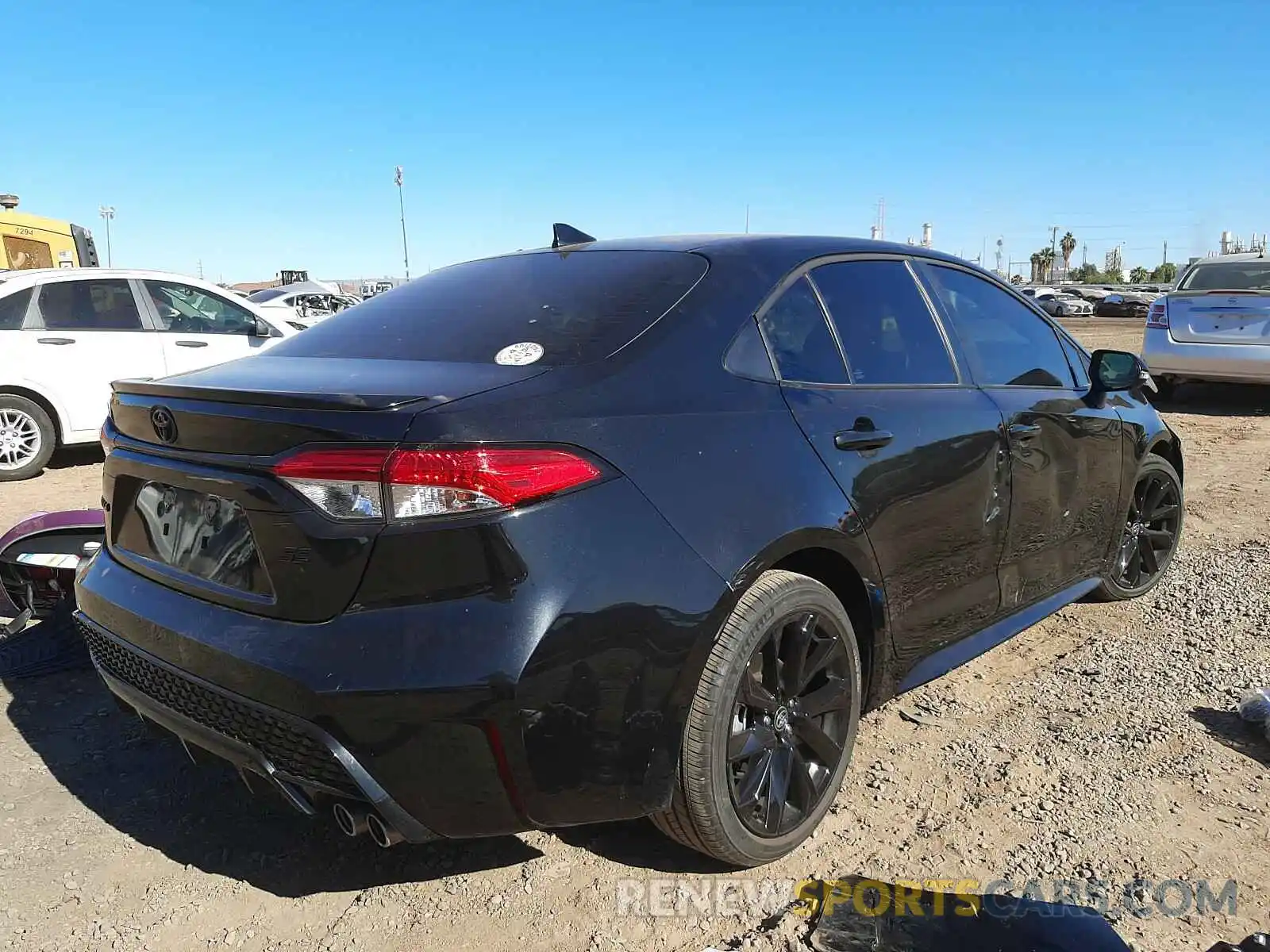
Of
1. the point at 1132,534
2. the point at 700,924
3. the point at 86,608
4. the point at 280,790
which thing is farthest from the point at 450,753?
the point at 1132,534

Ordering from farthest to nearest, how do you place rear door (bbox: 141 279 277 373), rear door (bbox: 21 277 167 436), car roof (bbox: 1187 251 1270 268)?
car roof (bbox: 1187 251 1270 268) < rear door (bbox: 141 279 277 373) < rear door (bbox: 21 277 167 436)

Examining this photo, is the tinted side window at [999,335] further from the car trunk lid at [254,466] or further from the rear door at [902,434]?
the car trunk lid at [254,466]

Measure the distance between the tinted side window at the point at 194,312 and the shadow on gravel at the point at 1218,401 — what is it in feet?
31.9

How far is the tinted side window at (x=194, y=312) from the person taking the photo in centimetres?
845

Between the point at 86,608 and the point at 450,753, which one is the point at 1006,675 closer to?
the point at 450,753

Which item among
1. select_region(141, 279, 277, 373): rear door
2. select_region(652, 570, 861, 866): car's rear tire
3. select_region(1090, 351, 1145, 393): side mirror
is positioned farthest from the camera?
select_region(141, 279, 277, 373): rear door

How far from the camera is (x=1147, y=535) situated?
431cm

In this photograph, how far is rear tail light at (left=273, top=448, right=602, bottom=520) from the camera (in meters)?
1.85

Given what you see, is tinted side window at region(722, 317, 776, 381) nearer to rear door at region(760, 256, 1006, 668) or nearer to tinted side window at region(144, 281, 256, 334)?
rear door at region(760, 256, 1006, 668)

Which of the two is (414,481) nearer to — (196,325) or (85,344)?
(85,344)

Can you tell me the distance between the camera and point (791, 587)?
2.32m

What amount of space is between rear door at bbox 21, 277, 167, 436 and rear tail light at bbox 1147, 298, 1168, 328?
9773 mm

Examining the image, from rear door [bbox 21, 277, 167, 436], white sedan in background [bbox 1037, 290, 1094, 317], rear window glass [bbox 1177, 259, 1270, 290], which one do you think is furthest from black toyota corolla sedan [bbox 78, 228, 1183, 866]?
white sedan in background [bbox 1037, 290, 1094, 317]

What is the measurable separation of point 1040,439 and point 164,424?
2.76m
